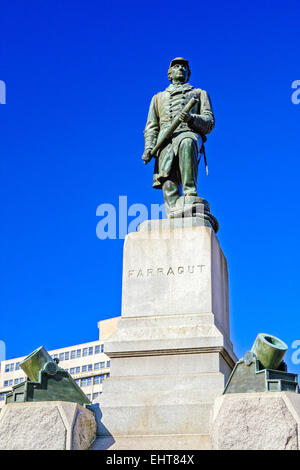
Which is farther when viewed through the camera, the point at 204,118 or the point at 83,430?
the point at 204,118

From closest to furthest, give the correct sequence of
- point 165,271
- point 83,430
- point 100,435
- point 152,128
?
point 83,430, point 100,435, point 165,271, point 152,128

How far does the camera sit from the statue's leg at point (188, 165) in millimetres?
14109

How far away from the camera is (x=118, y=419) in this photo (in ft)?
36.9

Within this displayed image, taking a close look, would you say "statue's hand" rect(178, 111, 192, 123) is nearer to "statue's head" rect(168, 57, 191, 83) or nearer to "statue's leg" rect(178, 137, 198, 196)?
"statue's leg" rect(178, 137, 198, 196)

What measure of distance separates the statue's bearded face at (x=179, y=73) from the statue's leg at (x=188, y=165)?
5.69ft

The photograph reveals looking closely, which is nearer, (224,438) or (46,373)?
(224,438)

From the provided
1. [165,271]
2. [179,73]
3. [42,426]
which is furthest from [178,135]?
[42,426]

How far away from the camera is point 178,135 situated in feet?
47.5

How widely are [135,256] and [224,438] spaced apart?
4.42 meters

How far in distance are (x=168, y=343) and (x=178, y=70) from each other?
6.21 m

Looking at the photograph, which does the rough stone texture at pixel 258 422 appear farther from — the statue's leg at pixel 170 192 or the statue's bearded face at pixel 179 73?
the statue's bearded face at pixel 179 73

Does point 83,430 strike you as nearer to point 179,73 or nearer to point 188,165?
point 188,165
